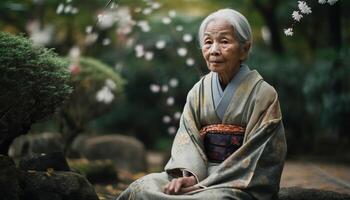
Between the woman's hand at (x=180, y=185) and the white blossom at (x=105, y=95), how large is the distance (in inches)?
224

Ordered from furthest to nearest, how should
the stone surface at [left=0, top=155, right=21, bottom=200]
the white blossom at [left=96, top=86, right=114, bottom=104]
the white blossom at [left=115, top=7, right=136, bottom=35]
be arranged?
1. the white blossom at [left=115, top=7, right=136, bottom=35]
2. the white blossom at [left=96, top=86, right=114, bottom=104]
3. the stone surface at [left=0, top=155, right=21, bottom=200]

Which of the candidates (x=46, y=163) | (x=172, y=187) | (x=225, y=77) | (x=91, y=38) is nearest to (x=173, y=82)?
(x=91, y=38)

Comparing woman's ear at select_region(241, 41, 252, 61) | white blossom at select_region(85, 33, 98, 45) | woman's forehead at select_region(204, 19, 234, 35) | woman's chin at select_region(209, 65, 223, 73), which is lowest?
woman's chin at select_region(209, 65, 223, 73)

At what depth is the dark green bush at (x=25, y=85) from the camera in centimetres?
484

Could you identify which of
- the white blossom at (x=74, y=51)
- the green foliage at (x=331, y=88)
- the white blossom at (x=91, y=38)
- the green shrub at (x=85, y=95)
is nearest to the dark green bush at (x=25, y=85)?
the green shrub at (x=85, y=95)

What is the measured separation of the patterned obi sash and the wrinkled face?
50 cm

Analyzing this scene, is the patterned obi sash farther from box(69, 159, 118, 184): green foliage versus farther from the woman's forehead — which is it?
box(69, 159, 118, 184): green foliage

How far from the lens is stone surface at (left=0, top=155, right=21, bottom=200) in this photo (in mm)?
4558

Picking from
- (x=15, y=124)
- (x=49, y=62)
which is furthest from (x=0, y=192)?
(x=49, y=62)

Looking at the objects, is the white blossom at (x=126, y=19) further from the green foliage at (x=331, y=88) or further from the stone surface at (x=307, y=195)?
the stone surface at (x=307, y=195)

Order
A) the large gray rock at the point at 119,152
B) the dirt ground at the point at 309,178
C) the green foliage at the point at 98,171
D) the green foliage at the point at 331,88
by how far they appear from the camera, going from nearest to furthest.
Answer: the dirt ground at the point at 309,178, the green foliage at the point at 98,171, the large gray rock at the point at 119,152, the green foliage at the point at 331,88

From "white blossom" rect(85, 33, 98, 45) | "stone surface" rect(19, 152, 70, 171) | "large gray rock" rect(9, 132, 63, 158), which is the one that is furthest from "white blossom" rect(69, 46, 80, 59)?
"stone surface" rect(19, 152, 70, 171)

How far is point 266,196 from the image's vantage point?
13.3 feet

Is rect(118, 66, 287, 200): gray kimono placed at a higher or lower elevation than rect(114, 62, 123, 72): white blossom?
lower
